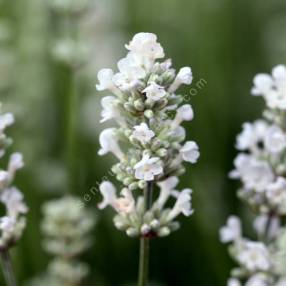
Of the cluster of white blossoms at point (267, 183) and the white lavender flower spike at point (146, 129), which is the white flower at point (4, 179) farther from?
the cluster of white blossoms at point (267, 183)

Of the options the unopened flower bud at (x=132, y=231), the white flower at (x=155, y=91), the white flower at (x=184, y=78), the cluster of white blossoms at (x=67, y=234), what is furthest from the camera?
the cluster of white blossoms at (x=67, y=234)

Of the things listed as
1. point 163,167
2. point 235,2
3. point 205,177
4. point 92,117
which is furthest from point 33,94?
point 163,167

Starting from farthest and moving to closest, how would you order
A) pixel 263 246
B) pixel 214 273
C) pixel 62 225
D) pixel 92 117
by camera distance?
pixel 92 117
pixel 214 273
pixel 62 225
pixel 263 246

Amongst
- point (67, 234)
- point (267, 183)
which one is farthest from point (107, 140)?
point (67, 234)

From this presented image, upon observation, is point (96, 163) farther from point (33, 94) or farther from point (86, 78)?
point (86, 78)

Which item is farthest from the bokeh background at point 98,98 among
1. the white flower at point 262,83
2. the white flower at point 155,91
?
the white flower at point 155,91

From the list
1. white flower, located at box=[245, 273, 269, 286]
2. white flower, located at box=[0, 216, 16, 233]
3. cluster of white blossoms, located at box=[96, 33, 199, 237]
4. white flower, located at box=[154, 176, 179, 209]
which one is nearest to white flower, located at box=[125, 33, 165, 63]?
cluster of white blossoms, located at box=[96, 33, 199, 237]

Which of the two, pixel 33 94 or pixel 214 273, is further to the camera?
pixel 33 94
